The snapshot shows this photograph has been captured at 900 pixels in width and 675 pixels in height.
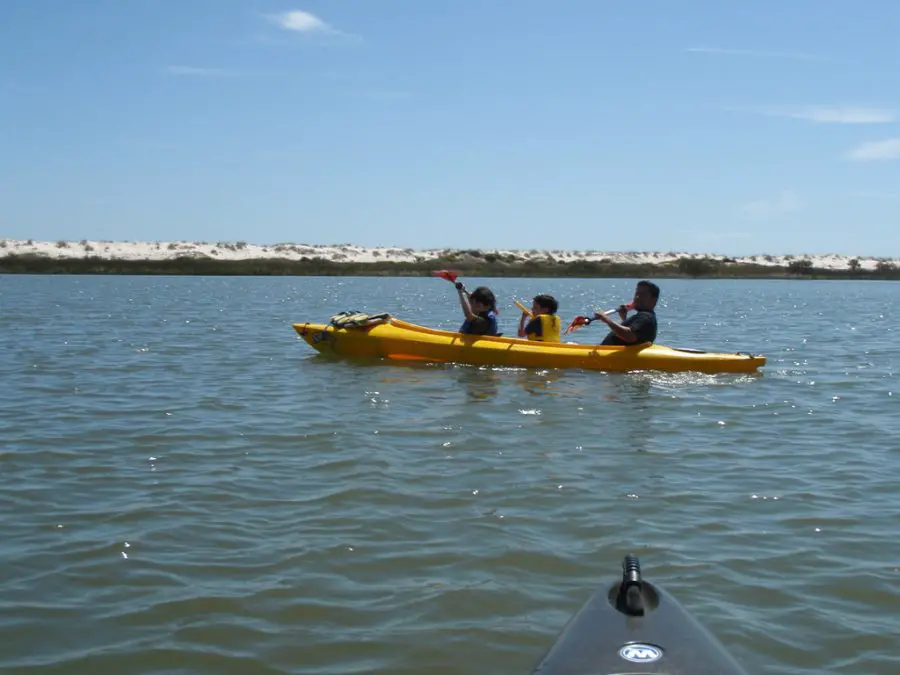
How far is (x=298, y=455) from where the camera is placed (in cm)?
748

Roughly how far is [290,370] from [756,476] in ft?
23.2

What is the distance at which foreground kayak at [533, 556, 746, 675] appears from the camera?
304 cm

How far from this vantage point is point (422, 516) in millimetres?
5863

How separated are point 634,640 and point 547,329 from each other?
383 inches

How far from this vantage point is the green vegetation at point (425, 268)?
50.3 metres

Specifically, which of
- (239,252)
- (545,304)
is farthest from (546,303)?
(239,252)

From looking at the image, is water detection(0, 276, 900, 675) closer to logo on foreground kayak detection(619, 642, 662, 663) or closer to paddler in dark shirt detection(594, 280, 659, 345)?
paddler in dark shirt detection(594, 280, 659, 345)

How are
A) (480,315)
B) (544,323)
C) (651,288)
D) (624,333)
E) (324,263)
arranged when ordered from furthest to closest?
(324,263) → (480,315) → (544,323) → (624,333) → (651,288)

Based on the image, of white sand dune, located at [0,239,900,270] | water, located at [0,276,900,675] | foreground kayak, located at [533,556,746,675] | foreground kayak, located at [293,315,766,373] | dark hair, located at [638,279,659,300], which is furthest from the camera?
white sand dune, located at [0,239,900,270]

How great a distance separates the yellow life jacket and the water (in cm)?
91

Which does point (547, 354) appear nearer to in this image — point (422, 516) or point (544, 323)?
point (544, 323)

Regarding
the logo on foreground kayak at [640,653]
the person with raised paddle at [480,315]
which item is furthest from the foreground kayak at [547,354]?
the logo on foreground kayak at [640,653]

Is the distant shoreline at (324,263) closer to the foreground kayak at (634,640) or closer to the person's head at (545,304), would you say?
the person's head at (545,304)

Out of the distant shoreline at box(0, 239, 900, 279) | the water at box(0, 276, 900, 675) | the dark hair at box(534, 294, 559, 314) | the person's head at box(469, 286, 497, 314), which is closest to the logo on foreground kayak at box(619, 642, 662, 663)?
the water at box(0, 276, 900, 675)
